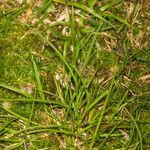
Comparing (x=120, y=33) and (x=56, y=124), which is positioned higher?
(x=120, y=33)

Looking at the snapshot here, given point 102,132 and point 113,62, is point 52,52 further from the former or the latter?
point 102,132

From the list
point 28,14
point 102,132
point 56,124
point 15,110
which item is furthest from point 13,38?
point 102,132

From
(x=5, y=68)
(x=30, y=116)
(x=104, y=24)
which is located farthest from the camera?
(x=104, y=24)

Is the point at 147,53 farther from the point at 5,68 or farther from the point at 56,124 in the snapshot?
the point at 5,68

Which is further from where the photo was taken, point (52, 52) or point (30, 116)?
point (52, 52)

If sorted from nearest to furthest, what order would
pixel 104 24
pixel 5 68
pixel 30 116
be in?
pixel 30 116, pixel 5 68, pixel 104 24

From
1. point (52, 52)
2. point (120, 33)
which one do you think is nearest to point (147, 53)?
point (120, 33)

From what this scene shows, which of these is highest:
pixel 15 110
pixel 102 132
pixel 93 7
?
pixel 93 7
